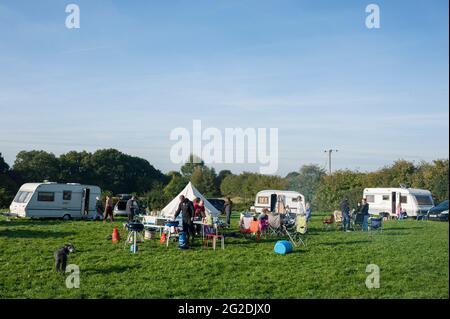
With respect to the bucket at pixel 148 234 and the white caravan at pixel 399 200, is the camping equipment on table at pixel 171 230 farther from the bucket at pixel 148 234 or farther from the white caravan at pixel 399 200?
the white caravan at pixel 399 200

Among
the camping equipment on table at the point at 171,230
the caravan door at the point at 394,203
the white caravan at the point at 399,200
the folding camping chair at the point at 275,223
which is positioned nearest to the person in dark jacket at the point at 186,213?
the camping equipment on table at the point at 171,230

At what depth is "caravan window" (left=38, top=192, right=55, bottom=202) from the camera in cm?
2234

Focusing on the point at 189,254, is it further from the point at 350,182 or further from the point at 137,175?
the point at 137,175

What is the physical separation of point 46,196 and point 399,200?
63.4ft

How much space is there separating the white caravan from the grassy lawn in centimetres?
1290

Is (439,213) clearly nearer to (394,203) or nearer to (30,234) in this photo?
(394,203)

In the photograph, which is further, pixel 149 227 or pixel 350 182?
pixel 350 182

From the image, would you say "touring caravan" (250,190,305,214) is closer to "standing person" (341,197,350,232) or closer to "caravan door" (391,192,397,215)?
"caravan door" (391,192,397,215)

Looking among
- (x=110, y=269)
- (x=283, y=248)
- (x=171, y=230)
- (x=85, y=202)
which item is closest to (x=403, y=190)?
(x=85, y=202)

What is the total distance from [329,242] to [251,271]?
539 cm

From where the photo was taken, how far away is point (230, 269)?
10.1 m

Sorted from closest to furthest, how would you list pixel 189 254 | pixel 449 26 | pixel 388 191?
pixel 449 26, pixel 189 254, pixel 388 191

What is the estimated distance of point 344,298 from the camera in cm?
778
